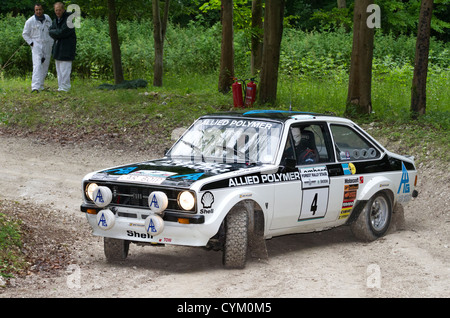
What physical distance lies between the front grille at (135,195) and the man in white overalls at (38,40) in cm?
1312

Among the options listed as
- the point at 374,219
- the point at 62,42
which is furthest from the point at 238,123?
the point at 62,42

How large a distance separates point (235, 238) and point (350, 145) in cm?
266

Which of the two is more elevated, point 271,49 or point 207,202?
point 271,49

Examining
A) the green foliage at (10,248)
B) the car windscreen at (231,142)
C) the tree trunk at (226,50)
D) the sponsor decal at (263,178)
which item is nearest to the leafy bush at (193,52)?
the tree trunk at (226,50)

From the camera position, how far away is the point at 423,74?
15.5m

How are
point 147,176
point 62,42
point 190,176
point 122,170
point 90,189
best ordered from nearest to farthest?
point 190,176 < point 147,176 < point 90,189 < point 122,170 < point 62,42

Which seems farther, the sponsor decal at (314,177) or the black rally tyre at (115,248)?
the sponsor decal at (314,177)

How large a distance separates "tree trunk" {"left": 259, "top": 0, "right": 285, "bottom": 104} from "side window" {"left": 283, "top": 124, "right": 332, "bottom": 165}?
893 centimetres

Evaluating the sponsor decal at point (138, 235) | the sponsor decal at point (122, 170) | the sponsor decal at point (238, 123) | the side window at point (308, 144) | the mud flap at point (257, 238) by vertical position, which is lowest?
the mud flap at point (257, 238)

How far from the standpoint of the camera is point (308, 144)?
894 cm

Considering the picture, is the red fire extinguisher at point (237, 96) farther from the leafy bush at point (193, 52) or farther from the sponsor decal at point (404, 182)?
the sponsor decal at point (404, 182)

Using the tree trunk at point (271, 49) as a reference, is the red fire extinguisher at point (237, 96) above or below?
below

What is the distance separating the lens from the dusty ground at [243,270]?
6.78 metres

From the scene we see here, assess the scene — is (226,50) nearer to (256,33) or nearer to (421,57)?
(256,33)
